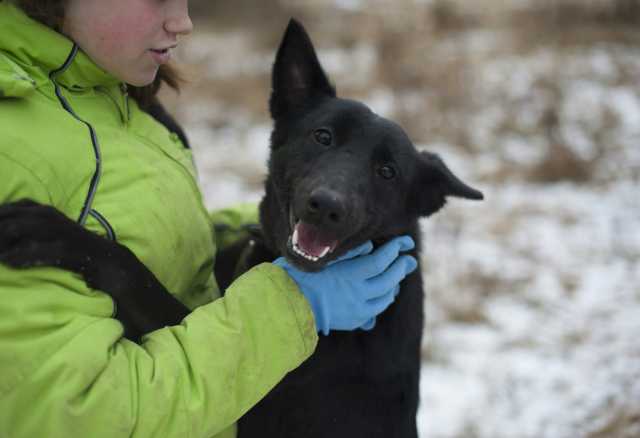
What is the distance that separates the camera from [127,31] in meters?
1.59

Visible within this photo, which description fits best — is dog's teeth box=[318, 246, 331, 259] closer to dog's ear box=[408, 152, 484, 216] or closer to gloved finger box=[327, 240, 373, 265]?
gloved finger box=[327, 240, 373, 265]

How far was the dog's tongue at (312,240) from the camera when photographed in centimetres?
187

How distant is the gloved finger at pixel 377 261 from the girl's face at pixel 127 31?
2.58 feet

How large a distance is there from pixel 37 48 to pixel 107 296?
60 cm

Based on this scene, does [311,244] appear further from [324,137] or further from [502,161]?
[502,161]

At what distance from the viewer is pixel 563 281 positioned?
500cm

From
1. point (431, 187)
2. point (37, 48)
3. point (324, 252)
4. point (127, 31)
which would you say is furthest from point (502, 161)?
point (37, 48)

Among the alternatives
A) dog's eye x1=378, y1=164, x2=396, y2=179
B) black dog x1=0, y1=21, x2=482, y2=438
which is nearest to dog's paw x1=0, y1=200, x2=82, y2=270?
black dog x1=0, y1=21, x2=482, y2=438

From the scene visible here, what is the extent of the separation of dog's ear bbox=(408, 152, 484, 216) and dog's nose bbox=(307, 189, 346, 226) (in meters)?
0.50

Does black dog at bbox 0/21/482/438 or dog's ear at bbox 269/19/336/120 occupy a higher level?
dog's ear at bbox 269/19/336/120

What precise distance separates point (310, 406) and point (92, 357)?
886 millimetres

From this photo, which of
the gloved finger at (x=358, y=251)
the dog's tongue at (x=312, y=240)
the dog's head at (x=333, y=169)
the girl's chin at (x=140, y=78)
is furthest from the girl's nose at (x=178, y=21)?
the gloved finger at (x=358, y=251)

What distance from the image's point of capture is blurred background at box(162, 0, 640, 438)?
3898mm

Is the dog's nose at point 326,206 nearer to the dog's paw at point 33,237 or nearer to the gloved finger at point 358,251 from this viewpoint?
the gloved finger at point 358,251
